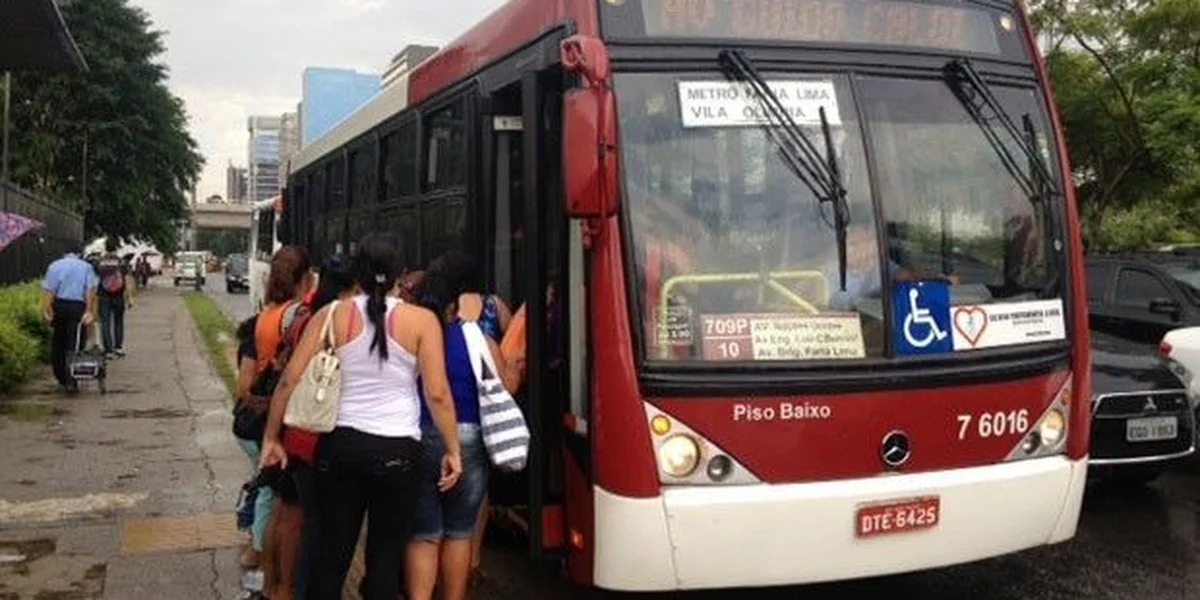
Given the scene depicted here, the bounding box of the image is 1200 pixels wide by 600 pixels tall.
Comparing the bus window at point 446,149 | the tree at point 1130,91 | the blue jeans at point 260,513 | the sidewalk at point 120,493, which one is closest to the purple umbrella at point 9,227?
the sidewalk at point 120,493

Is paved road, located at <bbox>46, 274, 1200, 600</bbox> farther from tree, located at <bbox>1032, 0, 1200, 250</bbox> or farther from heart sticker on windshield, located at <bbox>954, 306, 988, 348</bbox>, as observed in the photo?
tree, located at <bbox>1032, 0, 1200, 250</bbox>

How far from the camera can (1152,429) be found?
7641 millimetres

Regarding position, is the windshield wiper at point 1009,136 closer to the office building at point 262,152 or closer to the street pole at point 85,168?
the street pole at point 85,168

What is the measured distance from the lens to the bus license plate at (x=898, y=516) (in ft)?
15.3

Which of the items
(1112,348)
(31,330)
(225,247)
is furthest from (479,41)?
(225,247)

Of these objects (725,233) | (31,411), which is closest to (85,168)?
(31,411)

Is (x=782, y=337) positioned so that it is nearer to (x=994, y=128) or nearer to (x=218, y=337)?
(x=994, y=128)

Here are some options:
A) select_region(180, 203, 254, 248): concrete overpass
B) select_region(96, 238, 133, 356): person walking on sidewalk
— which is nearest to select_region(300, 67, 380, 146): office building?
select_region(96, 238, 133, 356): person walking on sidewalk

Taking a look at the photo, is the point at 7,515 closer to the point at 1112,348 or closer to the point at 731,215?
the point at 731,215

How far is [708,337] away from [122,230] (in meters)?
47.6

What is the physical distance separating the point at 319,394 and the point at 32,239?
19.7m

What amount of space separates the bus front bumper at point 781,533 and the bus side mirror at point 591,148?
1104mm

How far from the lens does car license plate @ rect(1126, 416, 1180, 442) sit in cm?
761

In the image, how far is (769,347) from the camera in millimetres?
4633
